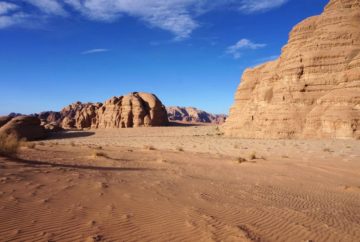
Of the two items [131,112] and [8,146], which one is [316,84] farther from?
[131,112]

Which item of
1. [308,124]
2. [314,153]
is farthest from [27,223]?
[308,124]

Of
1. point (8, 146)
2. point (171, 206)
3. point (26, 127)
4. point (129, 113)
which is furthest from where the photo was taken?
point (129, 113)

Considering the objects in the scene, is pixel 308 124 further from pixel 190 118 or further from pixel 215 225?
pixel 190 118

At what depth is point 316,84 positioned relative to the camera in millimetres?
27078

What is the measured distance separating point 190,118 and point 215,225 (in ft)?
437

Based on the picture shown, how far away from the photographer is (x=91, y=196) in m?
5.82

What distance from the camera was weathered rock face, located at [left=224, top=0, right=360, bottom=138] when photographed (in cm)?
2425

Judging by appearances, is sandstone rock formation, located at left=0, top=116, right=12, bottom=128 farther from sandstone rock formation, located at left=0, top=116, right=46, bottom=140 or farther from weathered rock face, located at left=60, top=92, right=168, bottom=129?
weathered rock face, located at left=60, top=92, right=168, bottom=129

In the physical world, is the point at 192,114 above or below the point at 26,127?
above

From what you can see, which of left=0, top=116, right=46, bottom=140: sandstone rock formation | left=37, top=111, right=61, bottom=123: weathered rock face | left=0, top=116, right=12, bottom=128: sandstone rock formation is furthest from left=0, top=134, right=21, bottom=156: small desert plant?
left=37, top=111, right=61, bottom=123: weathered rock face

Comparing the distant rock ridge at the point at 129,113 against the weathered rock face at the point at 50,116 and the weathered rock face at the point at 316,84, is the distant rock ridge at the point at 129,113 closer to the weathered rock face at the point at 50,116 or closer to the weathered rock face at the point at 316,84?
the weathered rock face at the point at 316,84

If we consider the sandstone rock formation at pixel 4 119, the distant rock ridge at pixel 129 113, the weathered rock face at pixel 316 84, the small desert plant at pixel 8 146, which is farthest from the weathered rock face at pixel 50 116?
the small desert plant at pixel 8 146

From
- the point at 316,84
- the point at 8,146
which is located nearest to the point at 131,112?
the point at 316,84

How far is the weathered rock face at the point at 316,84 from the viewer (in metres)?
24.2
